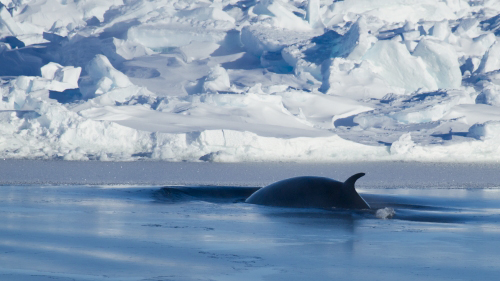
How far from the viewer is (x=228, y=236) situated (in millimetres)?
5707

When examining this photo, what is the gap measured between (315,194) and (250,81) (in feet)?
69.5

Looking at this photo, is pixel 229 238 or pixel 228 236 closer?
pixel 229 238

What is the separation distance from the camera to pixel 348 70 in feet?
85.5

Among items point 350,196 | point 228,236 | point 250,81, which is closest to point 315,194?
point 350,196

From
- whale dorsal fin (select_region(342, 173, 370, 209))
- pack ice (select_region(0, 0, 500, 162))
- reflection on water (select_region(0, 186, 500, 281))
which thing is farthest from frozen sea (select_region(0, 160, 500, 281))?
pack ice (select_region(0, 0, 500, 162))

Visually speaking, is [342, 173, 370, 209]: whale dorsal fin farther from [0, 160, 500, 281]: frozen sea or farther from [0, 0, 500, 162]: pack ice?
[0, 0, 500, 162]: pack ice

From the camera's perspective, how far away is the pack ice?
19188 millimetres

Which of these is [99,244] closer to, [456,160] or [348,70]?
[456,160]

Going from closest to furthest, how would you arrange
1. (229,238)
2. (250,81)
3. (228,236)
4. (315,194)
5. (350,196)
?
1. (229,238)
2. (228,236)
3. (350,196)
4. (315,194)
5. (250,81)

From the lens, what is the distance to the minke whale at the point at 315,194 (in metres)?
7.65

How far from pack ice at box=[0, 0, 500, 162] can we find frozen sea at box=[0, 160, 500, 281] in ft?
29.9

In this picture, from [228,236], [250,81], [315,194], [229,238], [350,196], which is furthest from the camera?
[250,81]

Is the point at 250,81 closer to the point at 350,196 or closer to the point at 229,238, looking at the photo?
the point at 350,196

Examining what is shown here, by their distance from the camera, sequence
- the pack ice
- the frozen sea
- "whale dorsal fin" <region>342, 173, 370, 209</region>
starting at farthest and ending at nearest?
the pack ice
"whale dorsal fin" <region>342, 173, 370, 209</region>
the frozen sea
